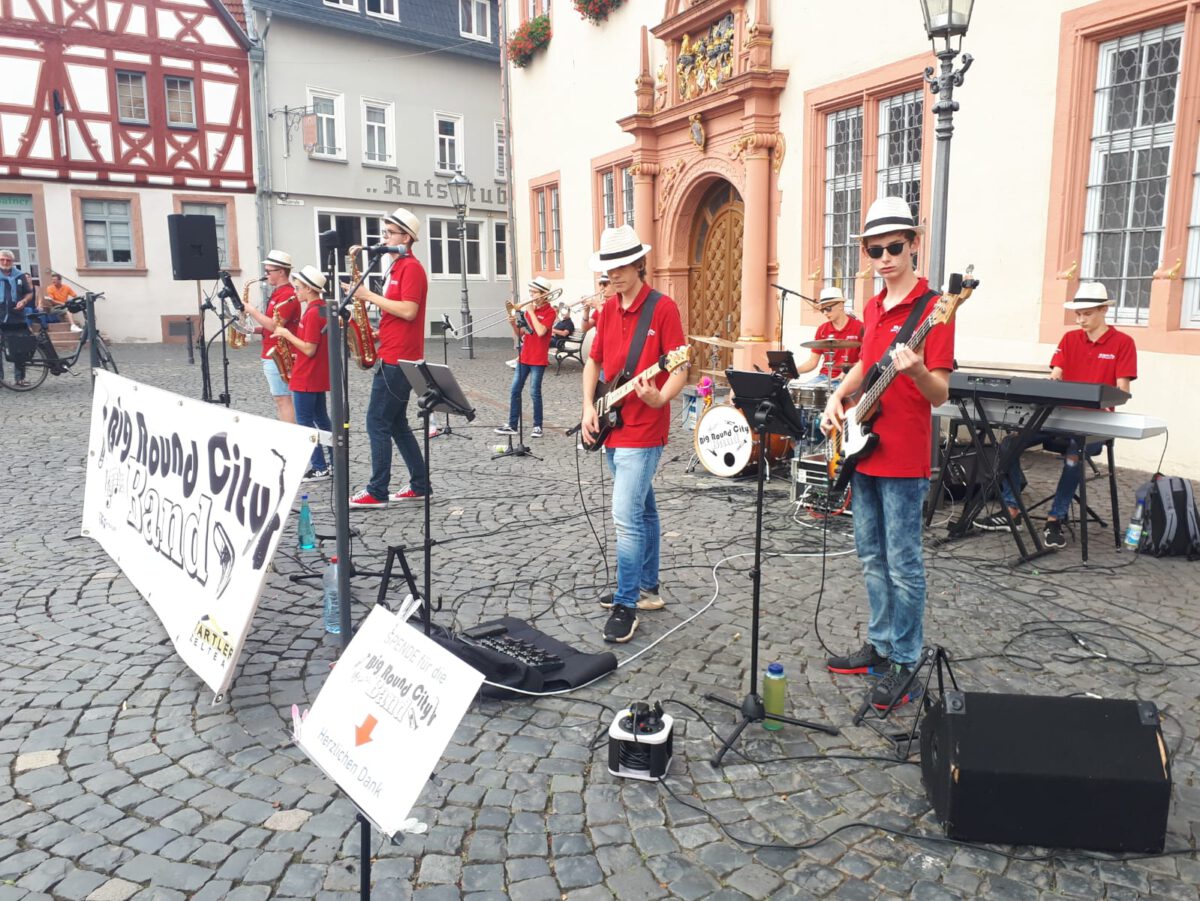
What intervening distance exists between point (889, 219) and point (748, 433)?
177 inches

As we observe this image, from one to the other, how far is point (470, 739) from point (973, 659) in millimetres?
2447

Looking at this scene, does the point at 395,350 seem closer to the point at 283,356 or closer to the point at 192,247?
the point at 283,356

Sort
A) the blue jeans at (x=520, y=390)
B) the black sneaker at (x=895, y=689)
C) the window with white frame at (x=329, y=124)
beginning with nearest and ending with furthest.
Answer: the black sneaker at (x=895, y=689)
the blue jeans at (x=520, y=390)
the window with white frame at (x=329, y=124)

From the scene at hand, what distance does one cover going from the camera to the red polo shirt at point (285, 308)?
25.9 feet

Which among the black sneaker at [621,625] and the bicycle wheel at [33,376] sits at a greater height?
the bicycle wheel at [33,376]

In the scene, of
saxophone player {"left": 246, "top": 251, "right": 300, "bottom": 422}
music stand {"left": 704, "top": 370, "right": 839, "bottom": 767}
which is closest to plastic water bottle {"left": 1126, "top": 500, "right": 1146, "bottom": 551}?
music stand {"left": 704, "top": 370, "right": 839, "bottom": 767}

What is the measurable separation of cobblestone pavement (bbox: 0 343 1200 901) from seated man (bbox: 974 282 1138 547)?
0.30 meters

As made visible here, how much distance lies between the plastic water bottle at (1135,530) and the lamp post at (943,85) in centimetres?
217

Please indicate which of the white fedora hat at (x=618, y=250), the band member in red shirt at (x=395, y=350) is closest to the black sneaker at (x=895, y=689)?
the white fedora hat at (x=618, y=250)

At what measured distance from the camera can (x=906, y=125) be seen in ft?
34.8

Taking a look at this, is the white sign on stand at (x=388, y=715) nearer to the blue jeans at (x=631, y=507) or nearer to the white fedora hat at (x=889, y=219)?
the blue jeans at (x=631, y=507)

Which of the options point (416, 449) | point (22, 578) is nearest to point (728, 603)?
point (416, 449)

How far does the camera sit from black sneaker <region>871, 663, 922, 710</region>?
3832 mm

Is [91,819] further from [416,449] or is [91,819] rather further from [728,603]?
[416,449]
